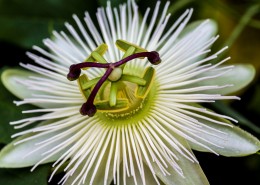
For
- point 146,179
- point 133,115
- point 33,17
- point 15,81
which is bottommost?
point 146,179

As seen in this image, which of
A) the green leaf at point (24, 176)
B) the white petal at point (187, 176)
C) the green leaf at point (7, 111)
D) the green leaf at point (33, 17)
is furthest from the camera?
the green leaf at point (33, 17)

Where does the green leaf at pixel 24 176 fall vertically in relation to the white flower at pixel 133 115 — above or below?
below

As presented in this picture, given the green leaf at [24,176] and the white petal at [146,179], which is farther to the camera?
the green leaf at [24,176]

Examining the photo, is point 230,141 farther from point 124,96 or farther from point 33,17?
point 33,17

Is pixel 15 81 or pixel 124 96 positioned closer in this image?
pixel 124 96

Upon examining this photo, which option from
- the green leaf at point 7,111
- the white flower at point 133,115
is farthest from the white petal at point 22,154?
the green leaf at point 7,111

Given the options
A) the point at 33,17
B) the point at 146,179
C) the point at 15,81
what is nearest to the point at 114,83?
the point at 146,179

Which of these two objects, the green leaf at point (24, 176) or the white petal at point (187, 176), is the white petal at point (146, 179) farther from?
the green leaf at point (24, 176)
